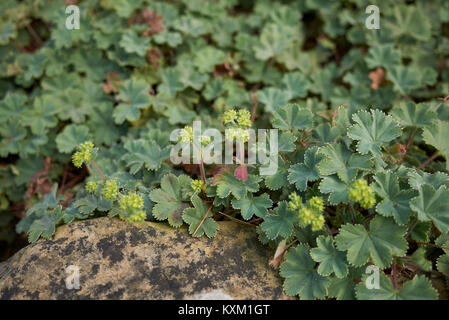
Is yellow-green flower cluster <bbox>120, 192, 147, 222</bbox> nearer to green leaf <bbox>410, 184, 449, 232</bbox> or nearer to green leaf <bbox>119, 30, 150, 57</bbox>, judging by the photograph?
green leaf <bbox>410, 184, 449, 232</bbox>

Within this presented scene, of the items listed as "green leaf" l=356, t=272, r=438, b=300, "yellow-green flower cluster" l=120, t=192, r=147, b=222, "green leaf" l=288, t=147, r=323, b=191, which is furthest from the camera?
"green leaf" l=288, t=147, r=323, b=191

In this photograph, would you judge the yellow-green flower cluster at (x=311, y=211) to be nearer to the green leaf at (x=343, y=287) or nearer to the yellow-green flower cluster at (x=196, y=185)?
the green leaf at (x=343, y=287)

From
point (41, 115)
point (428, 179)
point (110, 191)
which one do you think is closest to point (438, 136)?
point (428, 179)

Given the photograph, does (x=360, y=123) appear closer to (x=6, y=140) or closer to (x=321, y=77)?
(x=321, y=77)

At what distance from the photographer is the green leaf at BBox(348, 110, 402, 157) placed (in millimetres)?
2290

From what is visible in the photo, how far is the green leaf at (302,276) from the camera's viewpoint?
6.75 feet

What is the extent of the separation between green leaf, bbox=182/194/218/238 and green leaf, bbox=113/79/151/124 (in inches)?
50.7

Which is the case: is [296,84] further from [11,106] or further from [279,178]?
[11,106]

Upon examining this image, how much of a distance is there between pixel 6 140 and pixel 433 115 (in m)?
3.25

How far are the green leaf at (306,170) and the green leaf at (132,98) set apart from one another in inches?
60.4

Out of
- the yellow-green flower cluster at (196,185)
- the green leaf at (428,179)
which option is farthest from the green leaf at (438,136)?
the yellow-green flower cluster at (196,185)

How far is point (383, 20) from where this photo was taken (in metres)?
3.89

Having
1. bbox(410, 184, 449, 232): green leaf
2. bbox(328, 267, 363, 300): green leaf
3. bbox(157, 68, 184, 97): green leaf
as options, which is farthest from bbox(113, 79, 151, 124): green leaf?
bbox(410, 184, 449, 232): green leaf

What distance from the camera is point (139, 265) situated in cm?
216
